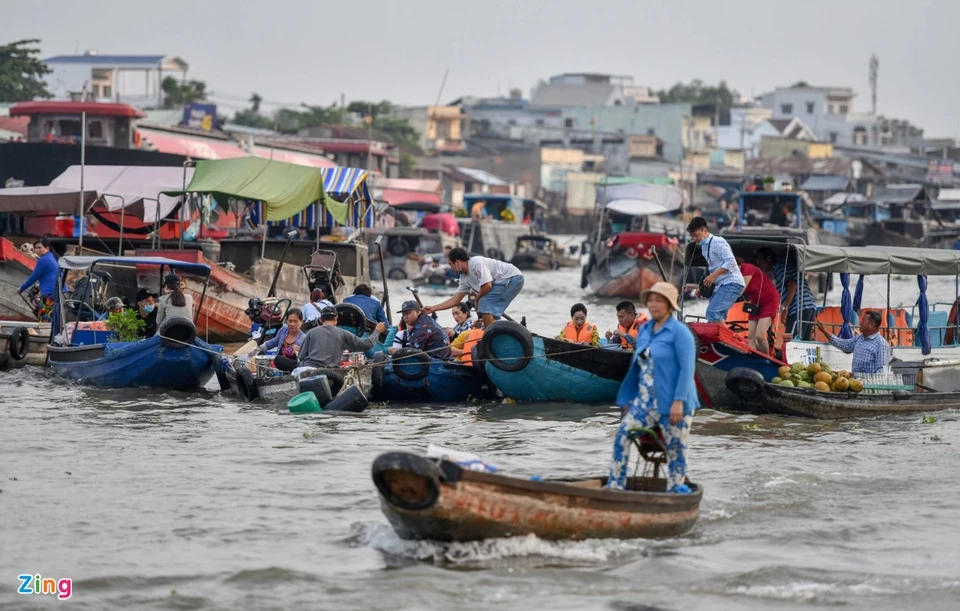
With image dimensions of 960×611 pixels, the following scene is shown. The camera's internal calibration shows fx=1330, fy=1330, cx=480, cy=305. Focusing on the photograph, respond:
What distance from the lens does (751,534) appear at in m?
8.68

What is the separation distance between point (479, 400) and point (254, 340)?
2.94 meters

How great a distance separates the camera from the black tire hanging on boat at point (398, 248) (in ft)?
126

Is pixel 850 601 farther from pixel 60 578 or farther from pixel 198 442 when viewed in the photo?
pixel 198 442

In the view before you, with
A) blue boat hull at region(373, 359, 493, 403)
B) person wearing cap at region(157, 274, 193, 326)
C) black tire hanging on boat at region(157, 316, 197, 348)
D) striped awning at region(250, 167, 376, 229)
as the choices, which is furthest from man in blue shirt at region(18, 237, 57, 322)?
striped awning at region(250, 167, 376, 229)

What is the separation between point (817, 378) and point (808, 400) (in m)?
0.39

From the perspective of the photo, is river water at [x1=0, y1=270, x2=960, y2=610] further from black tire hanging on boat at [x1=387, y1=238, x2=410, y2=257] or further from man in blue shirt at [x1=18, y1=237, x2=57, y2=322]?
black tire hanging on boat at [x1=387, y1=238, x2=410, y2=257]

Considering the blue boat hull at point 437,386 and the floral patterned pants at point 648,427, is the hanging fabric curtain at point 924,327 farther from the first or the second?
the floral patterned pants at point 648,427

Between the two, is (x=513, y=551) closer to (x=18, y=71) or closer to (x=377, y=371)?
(x=377, y=371)

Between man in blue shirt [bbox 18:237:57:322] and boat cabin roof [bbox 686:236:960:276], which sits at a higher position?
boat cabin roof [bbox 686:236:960:276]

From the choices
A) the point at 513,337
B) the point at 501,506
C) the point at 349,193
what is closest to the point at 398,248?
the point at 349,193

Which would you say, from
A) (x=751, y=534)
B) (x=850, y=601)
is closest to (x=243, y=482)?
(x=751, y=534)

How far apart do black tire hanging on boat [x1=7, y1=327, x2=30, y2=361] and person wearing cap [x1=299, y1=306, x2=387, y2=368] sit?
4.96 m

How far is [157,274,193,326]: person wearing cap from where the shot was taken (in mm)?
14953

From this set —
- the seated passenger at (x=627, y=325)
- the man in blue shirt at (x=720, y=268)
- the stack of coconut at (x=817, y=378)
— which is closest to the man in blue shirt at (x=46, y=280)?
the seated passenger at (x=627, y=325)
